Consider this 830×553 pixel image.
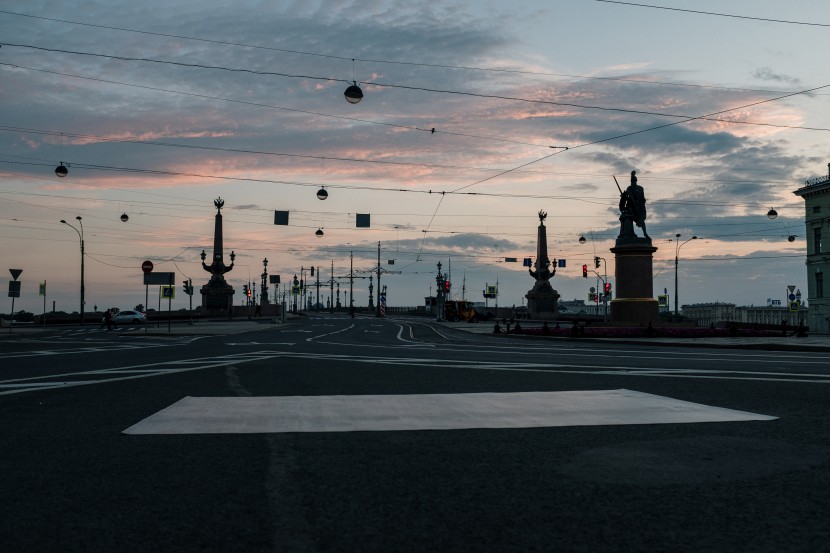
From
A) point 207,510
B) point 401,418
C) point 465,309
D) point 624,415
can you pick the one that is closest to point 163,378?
point 401,418

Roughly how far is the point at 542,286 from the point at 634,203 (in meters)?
41.5

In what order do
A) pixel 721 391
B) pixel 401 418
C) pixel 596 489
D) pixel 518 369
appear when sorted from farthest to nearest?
pixel 518 369
pixel 721 391
pixel 401 418
pixel 596 489

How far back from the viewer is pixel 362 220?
5081cm

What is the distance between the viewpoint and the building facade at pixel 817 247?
66.2 metres

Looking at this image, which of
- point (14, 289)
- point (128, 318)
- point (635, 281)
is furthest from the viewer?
point (128, 318)

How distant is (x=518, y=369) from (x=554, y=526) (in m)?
11.1

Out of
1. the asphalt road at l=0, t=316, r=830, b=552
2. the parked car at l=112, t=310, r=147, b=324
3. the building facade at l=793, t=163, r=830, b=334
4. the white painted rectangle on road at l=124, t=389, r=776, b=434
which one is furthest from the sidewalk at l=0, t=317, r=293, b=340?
the building facade at l=793, t=163, r=830, b=334

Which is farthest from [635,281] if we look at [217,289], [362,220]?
[217,289]

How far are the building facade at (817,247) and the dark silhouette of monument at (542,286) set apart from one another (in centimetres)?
2573

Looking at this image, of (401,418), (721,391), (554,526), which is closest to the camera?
(554,526)

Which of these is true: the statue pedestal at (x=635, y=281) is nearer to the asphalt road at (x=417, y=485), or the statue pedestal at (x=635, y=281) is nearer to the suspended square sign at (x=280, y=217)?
the suspended square sign at (x=280, y=217)

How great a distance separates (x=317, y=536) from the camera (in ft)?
12.2

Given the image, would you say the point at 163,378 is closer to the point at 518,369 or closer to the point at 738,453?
the point at 518,369

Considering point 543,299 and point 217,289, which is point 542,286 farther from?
point 217,289
